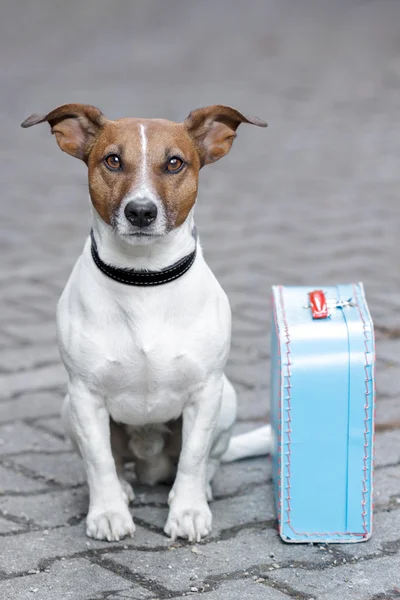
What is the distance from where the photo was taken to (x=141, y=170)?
11.1ft

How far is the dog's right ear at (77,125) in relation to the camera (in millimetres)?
3560

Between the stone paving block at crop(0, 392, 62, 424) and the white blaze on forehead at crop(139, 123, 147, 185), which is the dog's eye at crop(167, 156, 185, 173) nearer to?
the white blaze on forehead at crop(139, 123, 147, 185)

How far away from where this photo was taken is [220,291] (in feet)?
12.2

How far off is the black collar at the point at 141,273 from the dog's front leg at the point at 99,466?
40cm

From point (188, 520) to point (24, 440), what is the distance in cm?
113

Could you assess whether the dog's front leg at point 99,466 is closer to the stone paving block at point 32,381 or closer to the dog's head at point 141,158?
the dog's head at point 141,158

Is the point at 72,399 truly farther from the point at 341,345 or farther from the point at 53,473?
the point at 341,345

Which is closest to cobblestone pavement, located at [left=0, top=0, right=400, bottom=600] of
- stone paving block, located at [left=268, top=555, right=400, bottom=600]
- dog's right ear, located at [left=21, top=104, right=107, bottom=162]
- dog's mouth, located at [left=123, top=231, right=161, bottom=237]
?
stone paving block, located at [left=268, top=555, right=400, bottom=600]

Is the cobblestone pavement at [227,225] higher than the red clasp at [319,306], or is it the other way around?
the red clasp at [319,306]

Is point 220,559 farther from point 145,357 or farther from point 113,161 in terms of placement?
point 113,161

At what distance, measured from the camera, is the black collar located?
11.6ft

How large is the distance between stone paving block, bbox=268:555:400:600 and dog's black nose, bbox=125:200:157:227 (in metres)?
1.18

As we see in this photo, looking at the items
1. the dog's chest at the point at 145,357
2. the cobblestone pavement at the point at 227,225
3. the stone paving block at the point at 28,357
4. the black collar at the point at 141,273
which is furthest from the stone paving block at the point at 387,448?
the stone paving block at the point at 28,357

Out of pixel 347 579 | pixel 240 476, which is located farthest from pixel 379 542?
pixel 240 476
